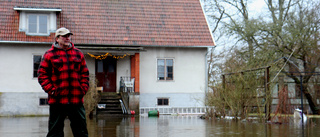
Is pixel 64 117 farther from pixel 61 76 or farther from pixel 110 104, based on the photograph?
pixel 110 104

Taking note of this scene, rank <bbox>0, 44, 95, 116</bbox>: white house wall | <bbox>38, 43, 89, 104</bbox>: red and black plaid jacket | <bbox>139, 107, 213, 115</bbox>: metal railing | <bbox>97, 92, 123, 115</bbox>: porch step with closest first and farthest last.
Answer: <bbox>38, 43, 89, 104</bbox>: red and black plaid jacket, <bbox>97, 92, 123, 115</bbox>: porch step, <bbox>0, 44, 95, 116</bbox>: white house wall, <bbox>139, 107, 213, 115</bbox>: metal railing

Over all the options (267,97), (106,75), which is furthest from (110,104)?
(267,97)

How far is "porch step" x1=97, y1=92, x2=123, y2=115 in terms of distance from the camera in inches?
967

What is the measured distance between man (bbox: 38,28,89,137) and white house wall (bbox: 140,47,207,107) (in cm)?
2028

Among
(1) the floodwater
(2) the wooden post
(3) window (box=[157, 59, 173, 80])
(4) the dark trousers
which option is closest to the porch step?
(3) window (box=[157, 59, 173, 80])

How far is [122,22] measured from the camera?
27203mm

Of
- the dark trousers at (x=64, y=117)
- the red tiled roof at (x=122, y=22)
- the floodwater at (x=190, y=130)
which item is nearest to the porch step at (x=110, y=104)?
the red tiled roof at (x=122, y=22)

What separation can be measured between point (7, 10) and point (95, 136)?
17335 millimetres

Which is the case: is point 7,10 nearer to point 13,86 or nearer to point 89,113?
point 13,86

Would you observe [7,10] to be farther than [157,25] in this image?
No

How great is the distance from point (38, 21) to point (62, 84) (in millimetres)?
20015

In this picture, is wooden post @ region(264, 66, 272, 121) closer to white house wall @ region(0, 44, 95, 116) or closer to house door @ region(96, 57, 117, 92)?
house door @ region(96, 57, 117, 92)

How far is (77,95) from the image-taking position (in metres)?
6.71

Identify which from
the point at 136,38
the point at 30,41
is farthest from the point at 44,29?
the point at 136,38
